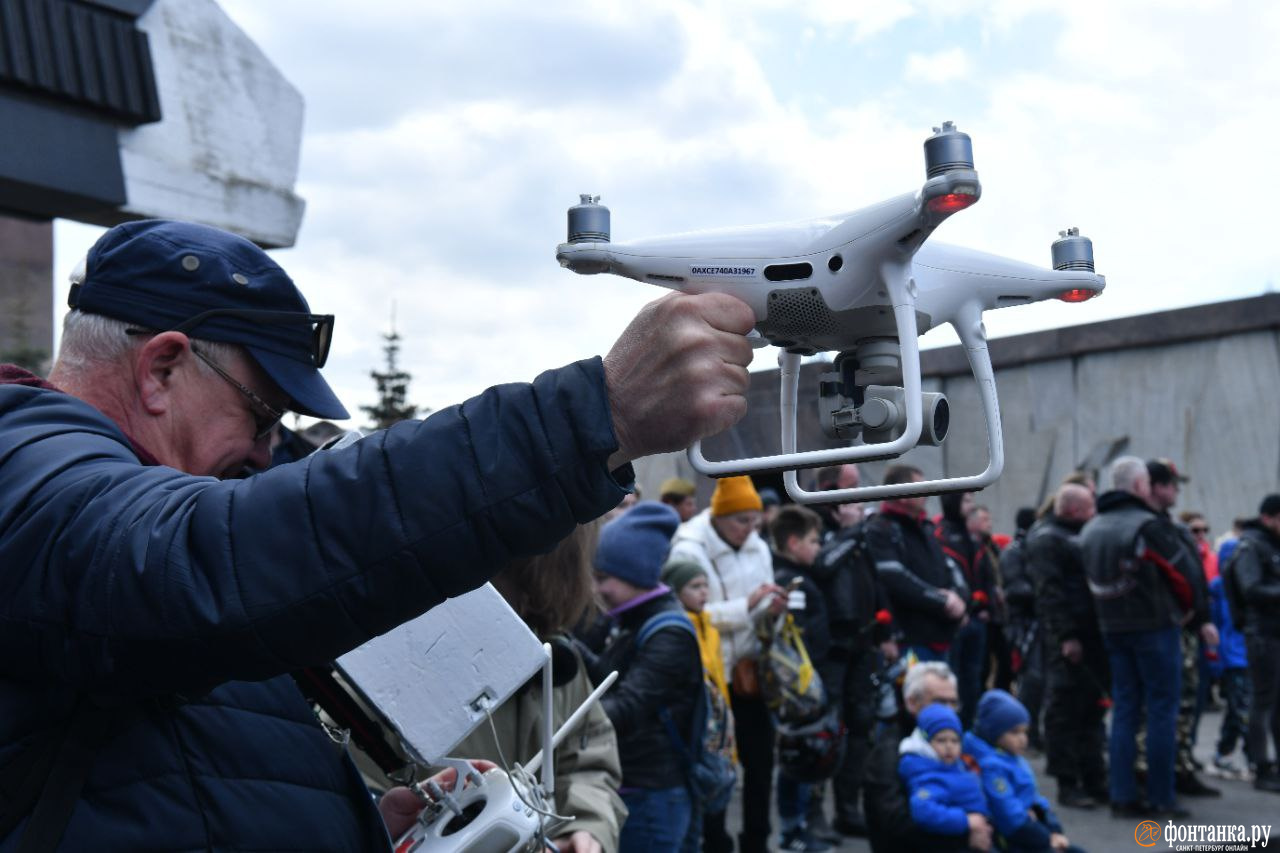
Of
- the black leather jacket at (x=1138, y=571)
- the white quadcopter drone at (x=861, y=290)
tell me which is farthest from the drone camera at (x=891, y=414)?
the black leather jacket at (x=1138, y=571)

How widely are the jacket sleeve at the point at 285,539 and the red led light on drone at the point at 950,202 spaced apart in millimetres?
393

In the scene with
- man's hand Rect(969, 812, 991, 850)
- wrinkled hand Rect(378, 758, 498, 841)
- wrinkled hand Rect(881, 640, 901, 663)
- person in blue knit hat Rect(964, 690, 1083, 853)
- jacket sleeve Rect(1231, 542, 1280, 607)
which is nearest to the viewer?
wrinkled hand Rect(378, 758, 498, 841)

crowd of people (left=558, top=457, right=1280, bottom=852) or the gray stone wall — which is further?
the gray stone wall

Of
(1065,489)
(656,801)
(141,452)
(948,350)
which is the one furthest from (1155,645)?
(141,452)

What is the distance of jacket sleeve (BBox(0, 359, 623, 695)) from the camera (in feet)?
3.87

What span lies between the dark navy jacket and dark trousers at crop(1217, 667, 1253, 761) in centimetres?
984

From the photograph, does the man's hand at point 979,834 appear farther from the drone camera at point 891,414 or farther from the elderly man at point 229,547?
the elderly man at point 229,547

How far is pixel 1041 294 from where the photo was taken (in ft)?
5.28

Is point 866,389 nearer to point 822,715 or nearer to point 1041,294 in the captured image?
point 1041,294

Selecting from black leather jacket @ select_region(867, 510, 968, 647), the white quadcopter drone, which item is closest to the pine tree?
black leather jacket @ select_region(867, 510, 968, 647)

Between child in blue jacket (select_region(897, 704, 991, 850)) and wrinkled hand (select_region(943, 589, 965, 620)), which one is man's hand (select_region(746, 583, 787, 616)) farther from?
wrinkled hand (select_region(943, 589, 965, 620))

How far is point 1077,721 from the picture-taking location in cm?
878

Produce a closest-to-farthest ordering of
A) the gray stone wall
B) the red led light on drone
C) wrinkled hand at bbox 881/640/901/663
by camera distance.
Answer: the red led light on drone, wrinkled hand at bbox 881/640/901/663, the gray stone wall

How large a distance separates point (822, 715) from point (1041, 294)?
17.3ft
